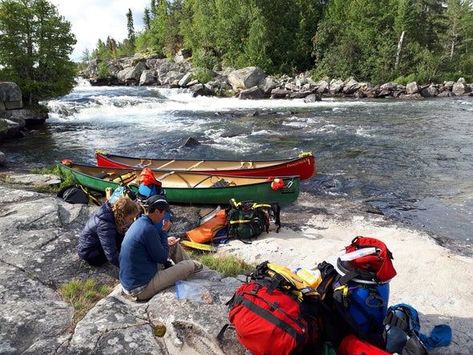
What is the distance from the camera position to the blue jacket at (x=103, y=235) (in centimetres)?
507

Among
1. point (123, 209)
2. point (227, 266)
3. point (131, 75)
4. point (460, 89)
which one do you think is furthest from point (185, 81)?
point (123, 209)

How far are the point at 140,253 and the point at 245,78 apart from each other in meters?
34.2

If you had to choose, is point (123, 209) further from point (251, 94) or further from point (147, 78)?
point (147, 78)

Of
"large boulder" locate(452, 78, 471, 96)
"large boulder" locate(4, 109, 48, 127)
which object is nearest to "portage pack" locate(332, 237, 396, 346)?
"large boulder" locate(4, 109, 48, 127)

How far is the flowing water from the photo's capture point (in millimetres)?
10891

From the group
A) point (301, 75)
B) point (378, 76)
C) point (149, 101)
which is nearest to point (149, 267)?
point (149, 101)

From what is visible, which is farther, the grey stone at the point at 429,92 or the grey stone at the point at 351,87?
the grey stone at the point at 351,87

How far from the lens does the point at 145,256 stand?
14.8 feet

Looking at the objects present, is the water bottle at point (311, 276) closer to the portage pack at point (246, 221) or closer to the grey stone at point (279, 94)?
the portage pack at point (246, 221)

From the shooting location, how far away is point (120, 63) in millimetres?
65562

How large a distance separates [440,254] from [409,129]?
48.5ft

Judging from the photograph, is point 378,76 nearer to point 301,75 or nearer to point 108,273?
point 301,75

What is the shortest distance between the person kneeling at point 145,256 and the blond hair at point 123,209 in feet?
1.91

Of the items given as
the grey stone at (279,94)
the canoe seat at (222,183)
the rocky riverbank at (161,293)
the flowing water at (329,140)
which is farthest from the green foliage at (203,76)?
the rocky riverbank at (161,293)
